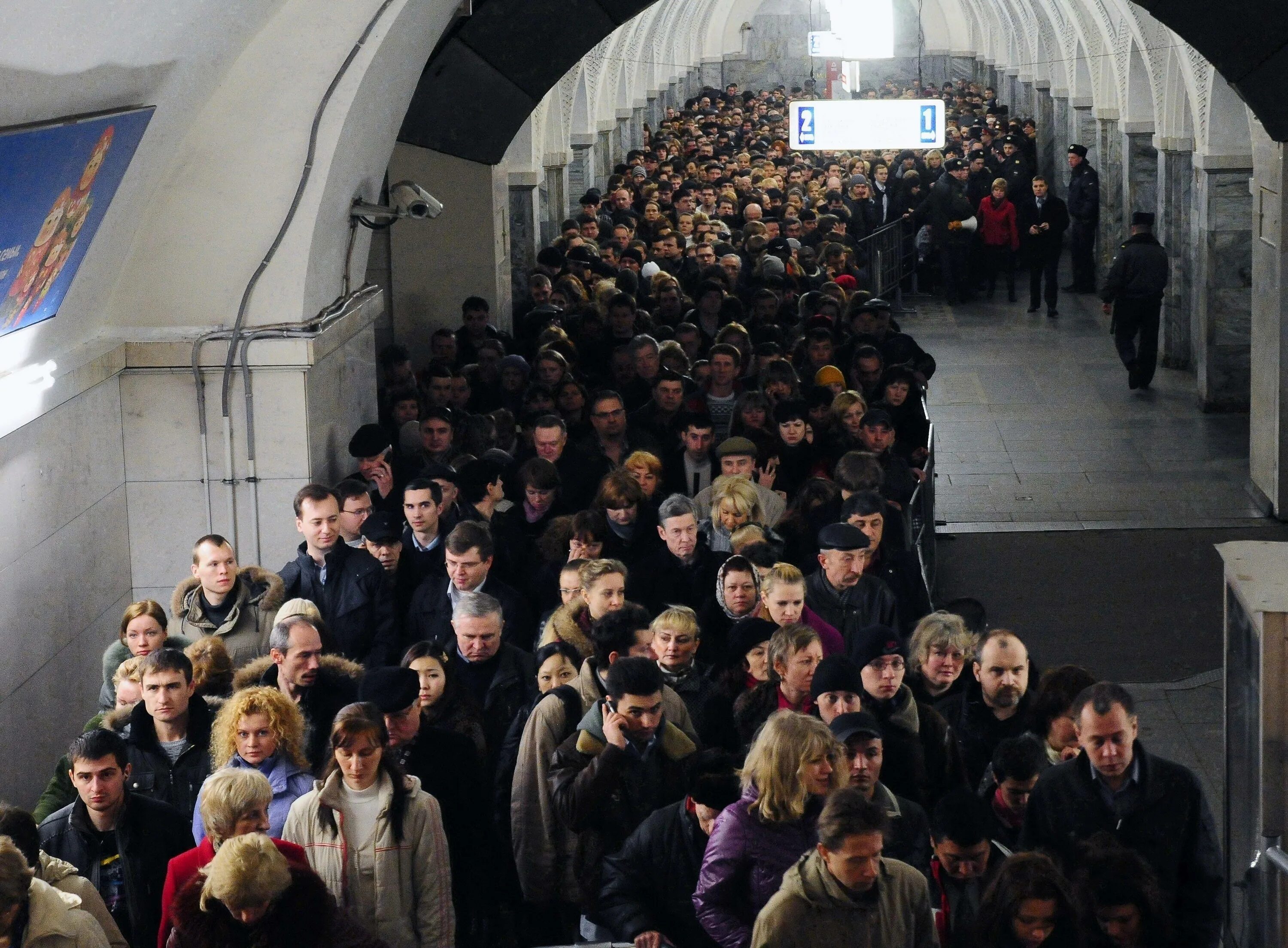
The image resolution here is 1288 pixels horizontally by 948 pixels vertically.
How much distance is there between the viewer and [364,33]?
8.04 meters

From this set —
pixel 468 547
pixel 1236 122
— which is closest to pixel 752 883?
pixel 468 547

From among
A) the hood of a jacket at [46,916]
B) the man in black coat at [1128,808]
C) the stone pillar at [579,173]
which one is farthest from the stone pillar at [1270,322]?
the stone pillar at [579,173]

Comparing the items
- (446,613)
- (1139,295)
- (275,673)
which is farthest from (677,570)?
(1139,295)

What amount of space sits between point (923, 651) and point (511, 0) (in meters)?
6.31

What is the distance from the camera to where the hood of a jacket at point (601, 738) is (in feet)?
16.7

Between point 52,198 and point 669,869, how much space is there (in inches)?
134

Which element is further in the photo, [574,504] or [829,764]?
[574,504]

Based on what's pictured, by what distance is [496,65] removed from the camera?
11.7 m

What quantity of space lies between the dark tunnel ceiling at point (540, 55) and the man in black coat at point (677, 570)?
467 centimetres

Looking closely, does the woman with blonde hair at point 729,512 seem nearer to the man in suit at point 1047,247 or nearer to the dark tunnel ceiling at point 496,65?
the dark tunnel ceiling at point 496,65

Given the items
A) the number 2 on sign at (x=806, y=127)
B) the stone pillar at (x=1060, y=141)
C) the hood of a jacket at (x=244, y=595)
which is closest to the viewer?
the hood of a jacket at (x=244, y=595)

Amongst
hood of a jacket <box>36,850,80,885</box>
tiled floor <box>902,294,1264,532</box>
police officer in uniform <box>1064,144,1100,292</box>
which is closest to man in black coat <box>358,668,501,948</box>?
hood of a jacket <box>36,850,80,885</box>

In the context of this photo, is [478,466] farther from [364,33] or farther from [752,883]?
[752,883]

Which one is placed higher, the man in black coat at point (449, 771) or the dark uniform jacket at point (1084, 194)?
the dark uniform jacket at point (1084, 194)
